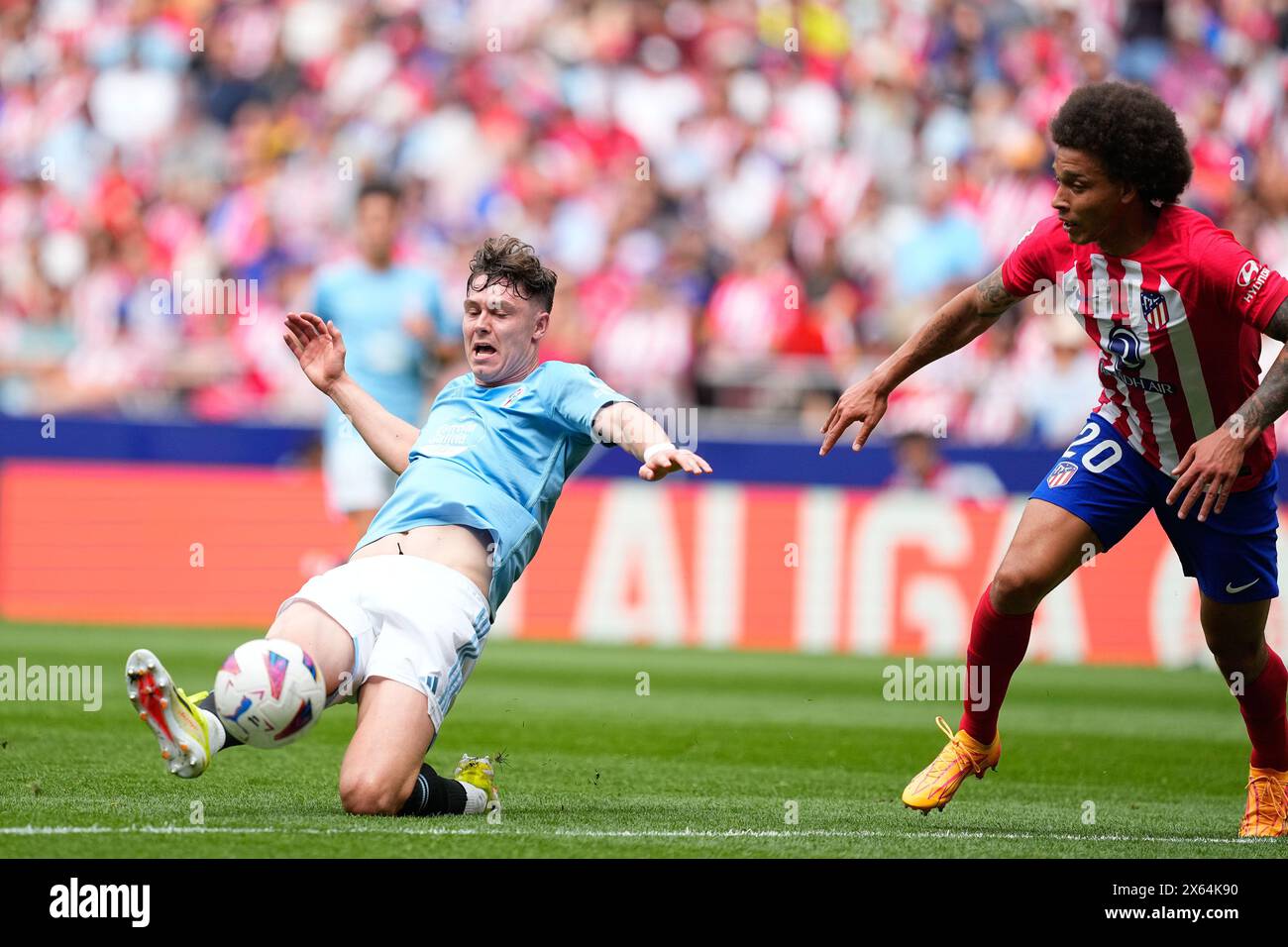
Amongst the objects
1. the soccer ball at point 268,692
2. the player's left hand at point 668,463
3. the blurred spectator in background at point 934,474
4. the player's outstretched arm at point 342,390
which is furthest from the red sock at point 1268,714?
the blurred spectator in background at point 934,474

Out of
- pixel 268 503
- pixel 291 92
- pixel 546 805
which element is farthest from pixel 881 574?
pixel 291 92

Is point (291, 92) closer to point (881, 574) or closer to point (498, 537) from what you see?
point (881, 574)

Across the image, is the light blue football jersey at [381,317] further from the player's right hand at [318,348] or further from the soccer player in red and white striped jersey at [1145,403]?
the soccer player in red and white striped jersey at [1145,403]

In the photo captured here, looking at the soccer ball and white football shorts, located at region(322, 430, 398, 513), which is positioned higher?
white football shorts, located at region(322, 430, 398, 513)

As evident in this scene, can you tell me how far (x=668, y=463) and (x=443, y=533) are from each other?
1071 mm

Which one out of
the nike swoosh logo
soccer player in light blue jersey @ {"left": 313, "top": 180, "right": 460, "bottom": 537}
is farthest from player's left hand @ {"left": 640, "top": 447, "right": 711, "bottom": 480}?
soccer player in light blue jersey @ {"left": 313, "top": 180, "right": 460, "bottom": 537}

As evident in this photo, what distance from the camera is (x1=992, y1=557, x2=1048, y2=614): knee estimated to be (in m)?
6.47

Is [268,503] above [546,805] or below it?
above

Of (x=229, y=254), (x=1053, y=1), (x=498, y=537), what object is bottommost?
(x=498, y=537)

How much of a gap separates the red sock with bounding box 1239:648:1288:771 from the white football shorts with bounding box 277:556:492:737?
289 centimetres

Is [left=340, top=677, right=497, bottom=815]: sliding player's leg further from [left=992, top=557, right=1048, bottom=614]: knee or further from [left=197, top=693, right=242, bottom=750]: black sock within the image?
[left=992, top=557, right=1048, bottom=614]: knee

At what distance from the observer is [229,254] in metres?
19.1

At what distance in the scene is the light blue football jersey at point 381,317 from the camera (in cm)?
1186

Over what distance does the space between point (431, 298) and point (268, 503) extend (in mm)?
3411
